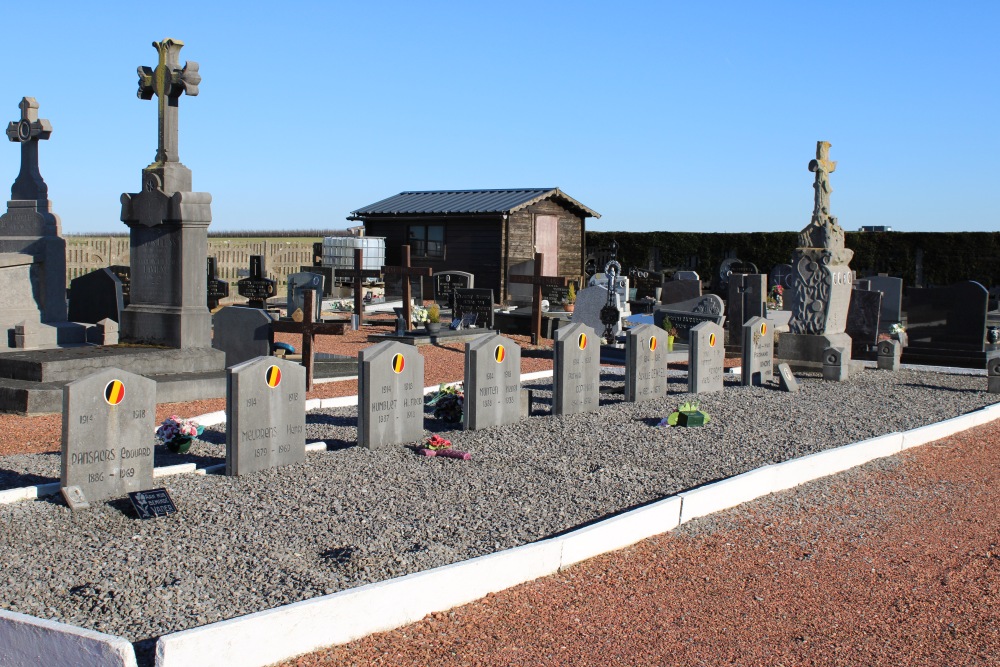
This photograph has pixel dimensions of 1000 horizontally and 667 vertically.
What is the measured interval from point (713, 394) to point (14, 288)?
30.8 feet

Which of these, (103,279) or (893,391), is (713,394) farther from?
(103,279)

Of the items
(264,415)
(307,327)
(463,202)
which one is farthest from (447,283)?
(264,415)

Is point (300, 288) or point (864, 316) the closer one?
point (864, 316)

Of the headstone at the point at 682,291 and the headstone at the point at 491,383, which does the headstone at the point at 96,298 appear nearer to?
the headstone at the point at 491,383

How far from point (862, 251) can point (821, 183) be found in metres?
20.4

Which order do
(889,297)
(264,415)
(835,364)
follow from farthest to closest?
(889,297)
(835,364)
(264,415)

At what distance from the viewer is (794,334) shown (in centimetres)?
1455

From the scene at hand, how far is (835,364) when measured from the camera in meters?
13.7

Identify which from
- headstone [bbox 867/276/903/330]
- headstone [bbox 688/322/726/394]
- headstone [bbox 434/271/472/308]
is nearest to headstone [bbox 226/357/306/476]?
headstone [bbox 688/322/726/394]

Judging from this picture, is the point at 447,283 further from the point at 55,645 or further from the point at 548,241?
the point at 55,645

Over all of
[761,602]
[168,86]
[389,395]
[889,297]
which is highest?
[168,86]

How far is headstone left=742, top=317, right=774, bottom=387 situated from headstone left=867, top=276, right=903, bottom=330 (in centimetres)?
757

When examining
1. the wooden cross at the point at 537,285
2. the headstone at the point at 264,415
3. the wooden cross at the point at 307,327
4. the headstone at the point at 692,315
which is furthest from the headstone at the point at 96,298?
the headstone at the point at 692,315

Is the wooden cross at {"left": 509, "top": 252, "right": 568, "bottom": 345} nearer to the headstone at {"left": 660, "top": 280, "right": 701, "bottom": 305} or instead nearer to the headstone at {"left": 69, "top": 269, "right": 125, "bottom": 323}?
the headstone at {"left": 660, "top": 280, "right": 701, "bottom": 305}
